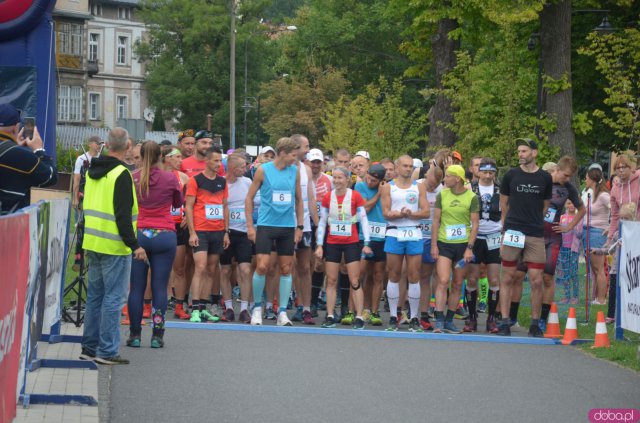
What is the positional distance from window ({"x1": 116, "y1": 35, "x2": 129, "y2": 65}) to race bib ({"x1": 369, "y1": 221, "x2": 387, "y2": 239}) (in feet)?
289

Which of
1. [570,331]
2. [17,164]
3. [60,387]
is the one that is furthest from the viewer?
[570,331]

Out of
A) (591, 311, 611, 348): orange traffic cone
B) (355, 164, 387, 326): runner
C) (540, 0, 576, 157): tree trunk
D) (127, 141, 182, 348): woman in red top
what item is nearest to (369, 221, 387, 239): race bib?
(355, 164, 387, 326): runner

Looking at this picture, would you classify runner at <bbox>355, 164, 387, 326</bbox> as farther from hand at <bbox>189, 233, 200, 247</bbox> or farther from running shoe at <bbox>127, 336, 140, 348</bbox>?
running shoe at <bbox>127, 336, 140, 348</bbox>

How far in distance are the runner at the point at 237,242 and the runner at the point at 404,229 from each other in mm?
1706

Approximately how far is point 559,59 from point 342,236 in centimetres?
1473

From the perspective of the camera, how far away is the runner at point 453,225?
14406mm

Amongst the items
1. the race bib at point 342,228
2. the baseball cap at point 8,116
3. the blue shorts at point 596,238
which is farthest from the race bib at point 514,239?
the baseball cap at point 8,116

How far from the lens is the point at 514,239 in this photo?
14.1 metres

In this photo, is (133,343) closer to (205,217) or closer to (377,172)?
(205,217)

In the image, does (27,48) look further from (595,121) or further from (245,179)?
(595,121)

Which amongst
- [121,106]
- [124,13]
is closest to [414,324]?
[124,13]

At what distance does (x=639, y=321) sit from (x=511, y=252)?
246 centimetres

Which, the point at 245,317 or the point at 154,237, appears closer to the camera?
the point at 154,237

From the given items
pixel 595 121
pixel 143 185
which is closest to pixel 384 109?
pixel 595 121
